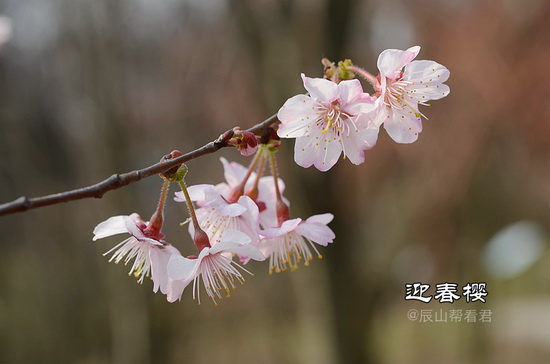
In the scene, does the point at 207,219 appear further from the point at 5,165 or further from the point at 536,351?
the point at 536,351

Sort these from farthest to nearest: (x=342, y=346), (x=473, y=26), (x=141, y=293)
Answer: (x=473, y=26) < (x=141, y=293) < (x=342, y=346)

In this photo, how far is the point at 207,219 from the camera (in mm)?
1033

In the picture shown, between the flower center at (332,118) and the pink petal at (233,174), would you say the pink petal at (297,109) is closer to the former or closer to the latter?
the flower center at (332,118)

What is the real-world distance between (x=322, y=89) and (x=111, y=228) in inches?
16.7

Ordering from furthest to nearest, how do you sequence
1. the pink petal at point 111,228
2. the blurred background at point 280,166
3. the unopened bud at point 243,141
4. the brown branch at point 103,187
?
the blurred background at point 280,166 → the pink petal at point 111,228 → the unopened bud at point 243,141 → the brown branch at point 103,187

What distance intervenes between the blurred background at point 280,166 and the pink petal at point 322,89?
2.28 meters

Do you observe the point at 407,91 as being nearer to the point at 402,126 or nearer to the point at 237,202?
the point at 402,126

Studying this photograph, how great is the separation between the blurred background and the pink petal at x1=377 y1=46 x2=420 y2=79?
2.28m

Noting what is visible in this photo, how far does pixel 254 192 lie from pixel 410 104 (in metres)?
0.34

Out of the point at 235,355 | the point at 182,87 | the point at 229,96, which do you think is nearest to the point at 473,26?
the point at 229,96

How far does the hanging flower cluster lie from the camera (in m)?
0.87

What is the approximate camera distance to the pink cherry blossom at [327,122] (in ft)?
2.87

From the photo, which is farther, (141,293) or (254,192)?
(141,293)

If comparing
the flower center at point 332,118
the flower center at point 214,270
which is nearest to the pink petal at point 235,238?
the flower center at point 214,270
